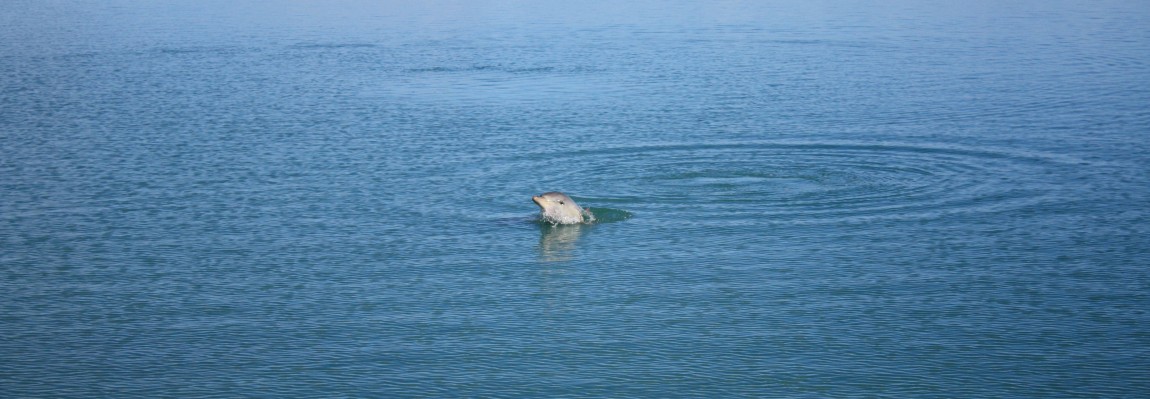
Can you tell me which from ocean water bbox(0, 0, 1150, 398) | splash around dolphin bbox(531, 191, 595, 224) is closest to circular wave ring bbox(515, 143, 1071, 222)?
ocean water bbox(0, 0, 1150, 398)

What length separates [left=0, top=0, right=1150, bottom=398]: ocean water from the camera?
14.1 meters

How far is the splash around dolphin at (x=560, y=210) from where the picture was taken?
19297mm

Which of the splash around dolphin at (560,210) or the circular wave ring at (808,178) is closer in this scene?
the splash around dolphin at (560,210)

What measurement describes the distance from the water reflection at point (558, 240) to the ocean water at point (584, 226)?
0.07m

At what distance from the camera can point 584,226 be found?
64.4 feet

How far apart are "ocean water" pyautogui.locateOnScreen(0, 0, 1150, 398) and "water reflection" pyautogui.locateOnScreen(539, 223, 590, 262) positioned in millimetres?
69

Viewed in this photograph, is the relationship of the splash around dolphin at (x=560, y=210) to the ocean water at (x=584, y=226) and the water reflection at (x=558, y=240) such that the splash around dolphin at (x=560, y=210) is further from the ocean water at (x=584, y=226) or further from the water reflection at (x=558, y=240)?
the ocean water at (x=584, y=226)

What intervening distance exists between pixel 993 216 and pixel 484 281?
7414mm

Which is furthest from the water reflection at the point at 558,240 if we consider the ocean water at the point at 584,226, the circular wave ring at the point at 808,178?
the circular wave ring at the point at 808,178

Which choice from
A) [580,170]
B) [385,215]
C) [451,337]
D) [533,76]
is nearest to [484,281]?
[451,337]

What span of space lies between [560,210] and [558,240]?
23.2 inches

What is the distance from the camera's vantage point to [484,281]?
17062 mm

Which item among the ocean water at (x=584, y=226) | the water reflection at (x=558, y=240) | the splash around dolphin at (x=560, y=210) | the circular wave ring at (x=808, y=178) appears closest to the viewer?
the ocean water at (x=584, y=226)

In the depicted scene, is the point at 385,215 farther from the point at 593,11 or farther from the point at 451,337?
the point at 593,11
